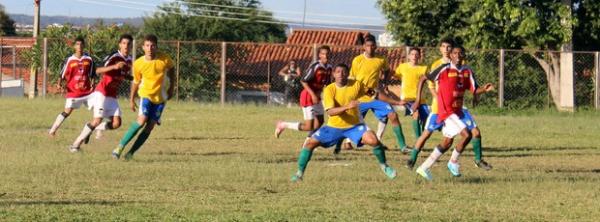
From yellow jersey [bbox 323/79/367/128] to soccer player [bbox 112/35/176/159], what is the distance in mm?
3911

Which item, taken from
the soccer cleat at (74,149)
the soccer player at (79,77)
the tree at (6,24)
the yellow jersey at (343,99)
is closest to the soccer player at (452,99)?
the yellow jersey at (343,99)

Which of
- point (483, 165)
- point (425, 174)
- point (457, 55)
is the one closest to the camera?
point (425, 174)

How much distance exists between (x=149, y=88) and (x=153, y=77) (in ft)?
0.55

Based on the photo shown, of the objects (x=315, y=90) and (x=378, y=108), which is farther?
(x=378, y=108)

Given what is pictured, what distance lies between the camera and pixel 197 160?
729 inches

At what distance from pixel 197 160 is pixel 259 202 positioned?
222 inches

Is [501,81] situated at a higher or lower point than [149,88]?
higher

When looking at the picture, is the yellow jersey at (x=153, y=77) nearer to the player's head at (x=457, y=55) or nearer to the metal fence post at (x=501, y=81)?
the player's head at (x=457, y=55)

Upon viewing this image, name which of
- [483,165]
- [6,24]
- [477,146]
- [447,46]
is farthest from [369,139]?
[6,24]

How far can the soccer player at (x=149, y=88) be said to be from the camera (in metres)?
18.2

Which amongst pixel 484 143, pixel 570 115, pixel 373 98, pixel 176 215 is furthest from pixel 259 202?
pixel 570 115

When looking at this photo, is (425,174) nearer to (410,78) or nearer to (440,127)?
(440,127)

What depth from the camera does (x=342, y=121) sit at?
49.4 ft

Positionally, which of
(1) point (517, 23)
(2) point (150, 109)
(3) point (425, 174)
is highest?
(1) point (517, 23)
